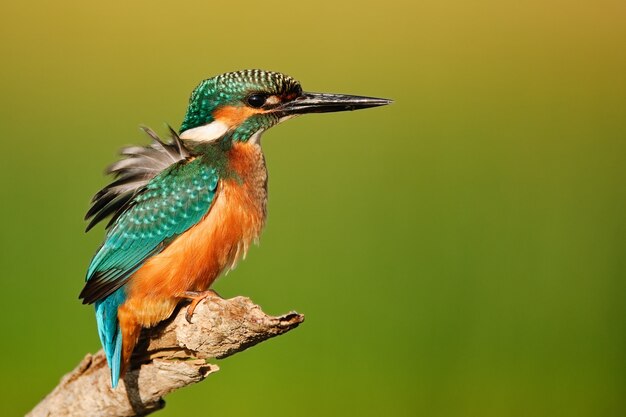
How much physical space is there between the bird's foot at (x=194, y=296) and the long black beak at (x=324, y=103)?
0.62 m

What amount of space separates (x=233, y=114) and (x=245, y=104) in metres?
0.05

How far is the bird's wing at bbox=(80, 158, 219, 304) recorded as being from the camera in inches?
111

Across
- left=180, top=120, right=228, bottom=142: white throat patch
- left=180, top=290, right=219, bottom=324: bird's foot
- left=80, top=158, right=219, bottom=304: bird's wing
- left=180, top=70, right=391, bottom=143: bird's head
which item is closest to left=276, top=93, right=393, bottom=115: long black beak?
left=180, top=70, right=391, bottom=143: bird's head

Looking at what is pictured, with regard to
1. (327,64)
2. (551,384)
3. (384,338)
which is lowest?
(551,384)

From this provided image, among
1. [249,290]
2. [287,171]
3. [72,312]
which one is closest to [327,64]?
[287,171]

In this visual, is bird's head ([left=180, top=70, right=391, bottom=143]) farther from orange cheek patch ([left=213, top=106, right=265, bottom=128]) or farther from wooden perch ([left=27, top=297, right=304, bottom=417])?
wooden perch ([left=27, top=297, right=304, bottom=417])

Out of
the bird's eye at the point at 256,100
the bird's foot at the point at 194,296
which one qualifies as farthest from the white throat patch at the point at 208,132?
the bird's foot at the point at 194,296

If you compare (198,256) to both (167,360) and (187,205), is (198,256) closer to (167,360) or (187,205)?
(187,205)

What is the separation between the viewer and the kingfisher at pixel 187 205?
2836mm

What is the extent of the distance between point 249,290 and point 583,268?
5.18 ft

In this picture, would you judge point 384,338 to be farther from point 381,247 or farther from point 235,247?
point 235,247

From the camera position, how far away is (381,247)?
14.3 ft

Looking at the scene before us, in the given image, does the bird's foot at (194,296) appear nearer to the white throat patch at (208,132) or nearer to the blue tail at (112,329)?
the blue tail at (112,329)

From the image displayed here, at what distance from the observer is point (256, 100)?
2.97 m
